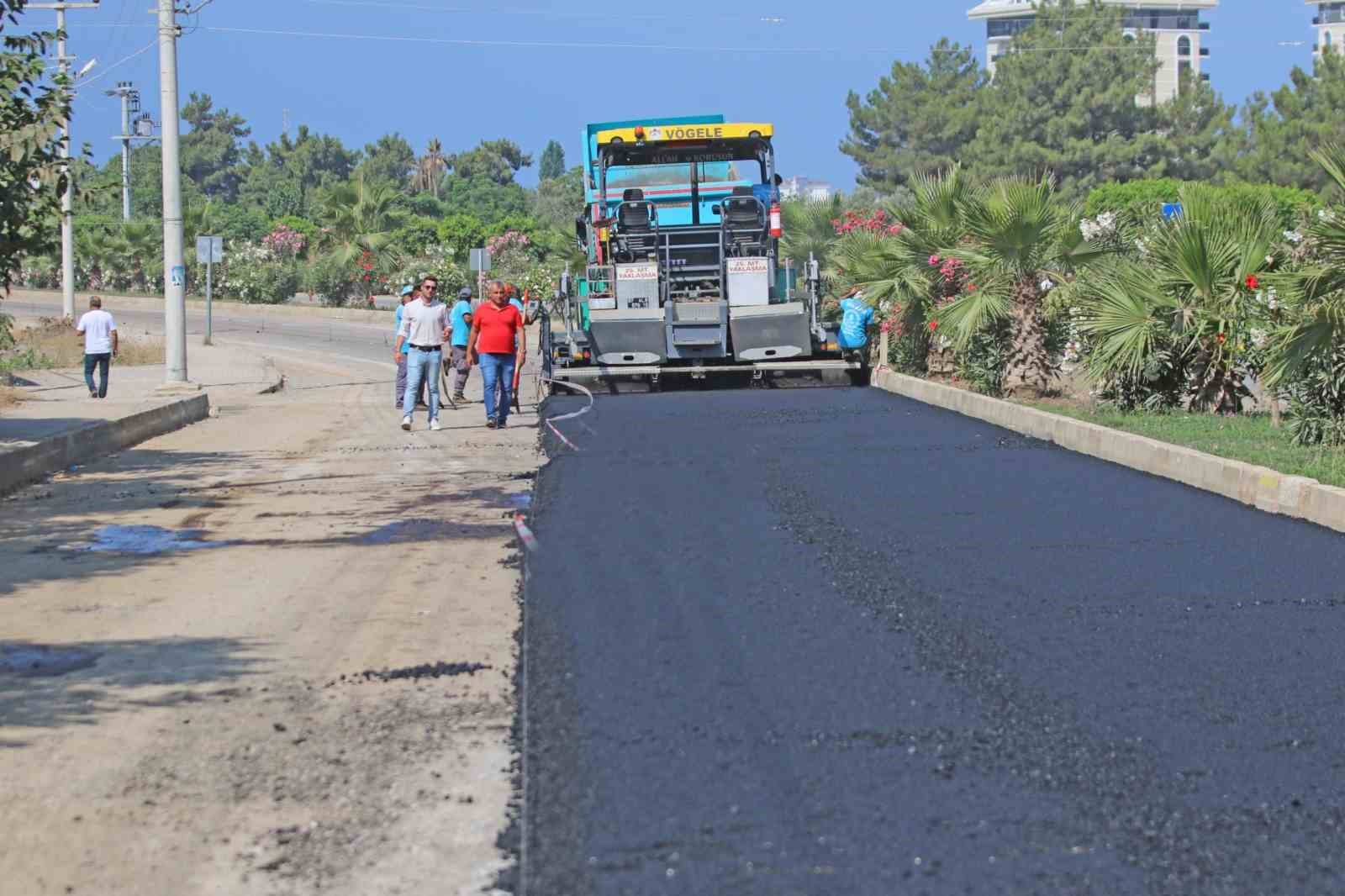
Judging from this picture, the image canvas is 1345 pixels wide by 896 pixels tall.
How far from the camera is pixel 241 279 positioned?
60594 millimetres

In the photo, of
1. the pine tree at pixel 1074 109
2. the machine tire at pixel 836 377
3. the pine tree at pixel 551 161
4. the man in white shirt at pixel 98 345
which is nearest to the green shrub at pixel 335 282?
the man in white shirt at pixel 98 345

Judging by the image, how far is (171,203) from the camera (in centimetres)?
2395

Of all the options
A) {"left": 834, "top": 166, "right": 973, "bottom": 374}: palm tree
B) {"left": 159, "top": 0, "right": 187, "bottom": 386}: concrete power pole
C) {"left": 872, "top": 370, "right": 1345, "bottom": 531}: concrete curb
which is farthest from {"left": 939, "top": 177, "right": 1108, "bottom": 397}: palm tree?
{"left": 159, "top": 0, "right": 187, "bottom": 386}: concrete power pole

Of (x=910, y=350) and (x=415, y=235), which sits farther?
(x=415, y=235)

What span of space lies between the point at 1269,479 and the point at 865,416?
Result: 7714 millimetres

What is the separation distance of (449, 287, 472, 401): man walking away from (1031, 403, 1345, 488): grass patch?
7.92 m

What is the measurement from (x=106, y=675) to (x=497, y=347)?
12.2 meters

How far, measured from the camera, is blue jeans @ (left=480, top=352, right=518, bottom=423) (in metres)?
19.1

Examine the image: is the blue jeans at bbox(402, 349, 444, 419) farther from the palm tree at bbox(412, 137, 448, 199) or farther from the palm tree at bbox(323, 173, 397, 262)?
the palm tree at bbox(412, 137, 448, 199)

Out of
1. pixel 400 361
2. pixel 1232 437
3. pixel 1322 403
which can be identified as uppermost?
pixel 400 361

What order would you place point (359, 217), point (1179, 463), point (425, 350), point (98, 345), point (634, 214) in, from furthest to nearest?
point (359, 217), point (634, 214), point (98, 345), point (425, 350), point (1179, 463)

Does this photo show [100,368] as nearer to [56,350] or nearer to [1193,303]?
[56,350]

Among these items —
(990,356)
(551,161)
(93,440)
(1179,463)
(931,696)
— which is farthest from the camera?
(551,161)

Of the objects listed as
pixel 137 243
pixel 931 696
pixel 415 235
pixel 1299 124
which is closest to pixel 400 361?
pixel 931 696
